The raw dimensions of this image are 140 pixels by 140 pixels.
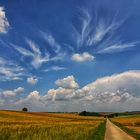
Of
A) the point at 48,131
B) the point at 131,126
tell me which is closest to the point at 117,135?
the point at 48,131

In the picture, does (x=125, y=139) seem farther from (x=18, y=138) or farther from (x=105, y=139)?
(x=18, y=138)

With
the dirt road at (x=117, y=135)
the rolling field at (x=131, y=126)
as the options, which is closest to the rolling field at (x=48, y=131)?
the dirt road at (x=117, y=135)

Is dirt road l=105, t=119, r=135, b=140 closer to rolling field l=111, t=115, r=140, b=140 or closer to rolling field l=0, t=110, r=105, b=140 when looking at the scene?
rolling field l=0, t=110, r=105, b=140

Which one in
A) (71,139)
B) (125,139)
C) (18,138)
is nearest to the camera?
(18,138)

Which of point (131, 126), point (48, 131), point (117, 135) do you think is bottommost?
point (117, 135)

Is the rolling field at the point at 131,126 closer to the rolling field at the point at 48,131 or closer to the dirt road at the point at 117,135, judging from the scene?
the dirt road at the point at 117,135

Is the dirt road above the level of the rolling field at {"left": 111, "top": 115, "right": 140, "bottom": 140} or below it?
below

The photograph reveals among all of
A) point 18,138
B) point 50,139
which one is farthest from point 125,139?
point 18,138

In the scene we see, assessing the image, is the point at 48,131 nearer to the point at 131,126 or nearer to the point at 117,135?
the point at 117,135

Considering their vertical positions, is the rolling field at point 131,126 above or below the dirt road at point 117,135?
above

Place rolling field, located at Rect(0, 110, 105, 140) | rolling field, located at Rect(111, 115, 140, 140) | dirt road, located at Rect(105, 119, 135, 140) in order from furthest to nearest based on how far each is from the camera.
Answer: rolling field, located at Rect(111, 115, 140, 140), dirt road, located at Rect(105, 119, 135, 140), rolling field, located at Rect(0, 110, 105, 140)

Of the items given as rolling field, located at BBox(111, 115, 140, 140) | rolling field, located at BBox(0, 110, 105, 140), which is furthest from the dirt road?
rolling field, located at BBox(111, 115, 140, 140)

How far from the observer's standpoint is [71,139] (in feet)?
88.9

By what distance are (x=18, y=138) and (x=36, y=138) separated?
4.32 ft
